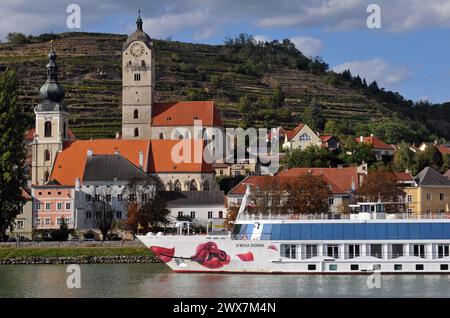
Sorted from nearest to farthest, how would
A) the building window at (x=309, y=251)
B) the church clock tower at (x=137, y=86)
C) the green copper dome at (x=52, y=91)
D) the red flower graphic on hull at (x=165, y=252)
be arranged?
the building window at (x=309, y=251), the red flower graphic on hull at (x=165, y=252), the green copper dome at (x=52, y=91), the church clock tower at (x=137, y=86)

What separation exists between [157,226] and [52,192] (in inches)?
374

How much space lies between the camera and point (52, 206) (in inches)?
2830

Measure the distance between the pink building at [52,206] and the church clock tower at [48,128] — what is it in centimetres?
908

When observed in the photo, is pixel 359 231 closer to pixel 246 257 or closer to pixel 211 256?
pixel 246 257

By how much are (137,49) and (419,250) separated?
5237 cm

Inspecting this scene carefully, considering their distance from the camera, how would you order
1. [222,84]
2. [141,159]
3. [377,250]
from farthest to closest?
[222,84]
[141,159]
[377,250]

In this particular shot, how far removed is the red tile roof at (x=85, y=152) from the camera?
76.7 meters

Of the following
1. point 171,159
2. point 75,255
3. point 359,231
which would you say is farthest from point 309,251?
point 171,159

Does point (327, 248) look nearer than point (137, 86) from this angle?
Yes

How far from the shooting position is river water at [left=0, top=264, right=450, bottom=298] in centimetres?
3878

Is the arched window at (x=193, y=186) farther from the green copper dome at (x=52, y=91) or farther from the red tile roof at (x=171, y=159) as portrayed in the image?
the green copper dome at (x=52, y=91)

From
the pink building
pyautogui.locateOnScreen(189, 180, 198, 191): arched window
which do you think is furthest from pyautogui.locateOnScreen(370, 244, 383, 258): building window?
pyautogui.locateOnScreen(189, 180, 198, 191): arched window

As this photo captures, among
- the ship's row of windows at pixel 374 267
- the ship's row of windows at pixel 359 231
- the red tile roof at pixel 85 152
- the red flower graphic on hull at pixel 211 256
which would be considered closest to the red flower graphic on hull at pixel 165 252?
the red flower graphic on hull at pixel 211 256

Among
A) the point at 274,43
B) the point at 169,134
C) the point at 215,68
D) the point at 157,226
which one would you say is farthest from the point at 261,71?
the point at 157,226
